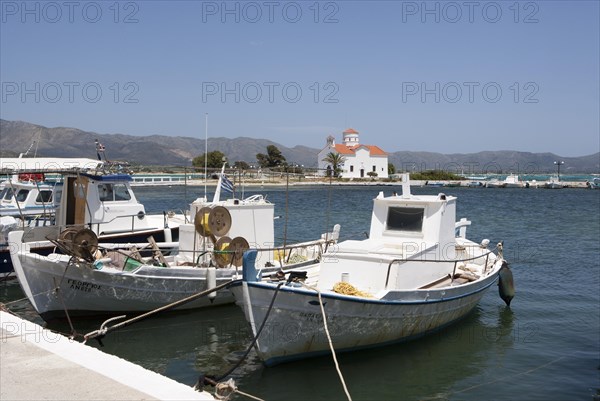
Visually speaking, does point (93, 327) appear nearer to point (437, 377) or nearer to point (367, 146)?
point (437, 377)

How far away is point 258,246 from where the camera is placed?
16656mm

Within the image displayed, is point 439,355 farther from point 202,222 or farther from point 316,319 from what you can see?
point 202,222

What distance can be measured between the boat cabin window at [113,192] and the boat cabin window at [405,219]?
961cm

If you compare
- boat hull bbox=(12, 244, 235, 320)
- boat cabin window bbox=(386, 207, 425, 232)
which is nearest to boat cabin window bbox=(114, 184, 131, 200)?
boat hull bbox=(12, 244, 235, 320)

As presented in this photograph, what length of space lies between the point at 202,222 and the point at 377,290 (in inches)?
211

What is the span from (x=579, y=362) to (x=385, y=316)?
4465mm

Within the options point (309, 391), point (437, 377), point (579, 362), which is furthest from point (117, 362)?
point (579, 362)

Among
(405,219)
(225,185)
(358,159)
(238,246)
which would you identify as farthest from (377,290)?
(358,159)

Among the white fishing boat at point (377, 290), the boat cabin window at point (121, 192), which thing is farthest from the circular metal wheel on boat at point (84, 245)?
the boat cabin window at point (121, 192)

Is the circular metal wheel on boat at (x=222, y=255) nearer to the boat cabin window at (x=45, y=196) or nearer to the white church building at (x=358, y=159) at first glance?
the boat cabin window at (x=45, y=196)

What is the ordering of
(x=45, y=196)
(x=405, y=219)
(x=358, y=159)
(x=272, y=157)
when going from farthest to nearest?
(x=358, y=159) < (x=272, y=157) < (x=45, y=196) < (x=405, y=219)

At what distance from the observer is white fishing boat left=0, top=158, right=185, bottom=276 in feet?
59.4

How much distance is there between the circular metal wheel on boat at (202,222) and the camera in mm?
15320

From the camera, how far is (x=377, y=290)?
39.7 feet
